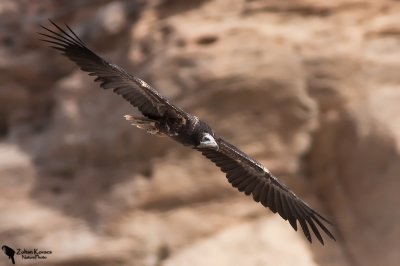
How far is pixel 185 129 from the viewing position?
5332 mm

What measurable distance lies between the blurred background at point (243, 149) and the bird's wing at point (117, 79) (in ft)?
6.65

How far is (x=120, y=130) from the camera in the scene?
7625 mm

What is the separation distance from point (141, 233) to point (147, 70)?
5.75 feet

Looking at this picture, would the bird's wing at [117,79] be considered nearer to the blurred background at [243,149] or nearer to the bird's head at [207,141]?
the bird's head at [207,141]

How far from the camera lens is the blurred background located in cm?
684

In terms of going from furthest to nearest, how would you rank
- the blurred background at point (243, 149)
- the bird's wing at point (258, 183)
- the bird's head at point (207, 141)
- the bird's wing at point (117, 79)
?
the blurred background at point (243, 149)
the bird's wing at point (258, 183)
the bird's head at point (207, 141)
the bird's wing at point (117, 79)

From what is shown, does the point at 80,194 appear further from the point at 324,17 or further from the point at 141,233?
the point at 324,17

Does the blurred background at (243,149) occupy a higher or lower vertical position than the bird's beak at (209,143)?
higher

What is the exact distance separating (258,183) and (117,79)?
1.56 meters

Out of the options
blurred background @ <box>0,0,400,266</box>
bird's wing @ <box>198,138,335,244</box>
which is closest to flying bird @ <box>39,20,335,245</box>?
bird's wing @ <box>198,138,335,244</box>

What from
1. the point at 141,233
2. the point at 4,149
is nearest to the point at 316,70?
the point at 141,233

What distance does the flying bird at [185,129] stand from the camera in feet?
16.5

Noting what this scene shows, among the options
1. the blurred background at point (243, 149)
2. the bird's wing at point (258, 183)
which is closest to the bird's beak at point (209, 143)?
the bird's wing at point (258, 183)

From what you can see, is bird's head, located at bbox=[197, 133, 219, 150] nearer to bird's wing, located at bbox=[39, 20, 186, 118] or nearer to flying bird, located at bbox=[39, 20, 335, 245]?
flying bird, located at bbox=[39, 20, 335, 245]
